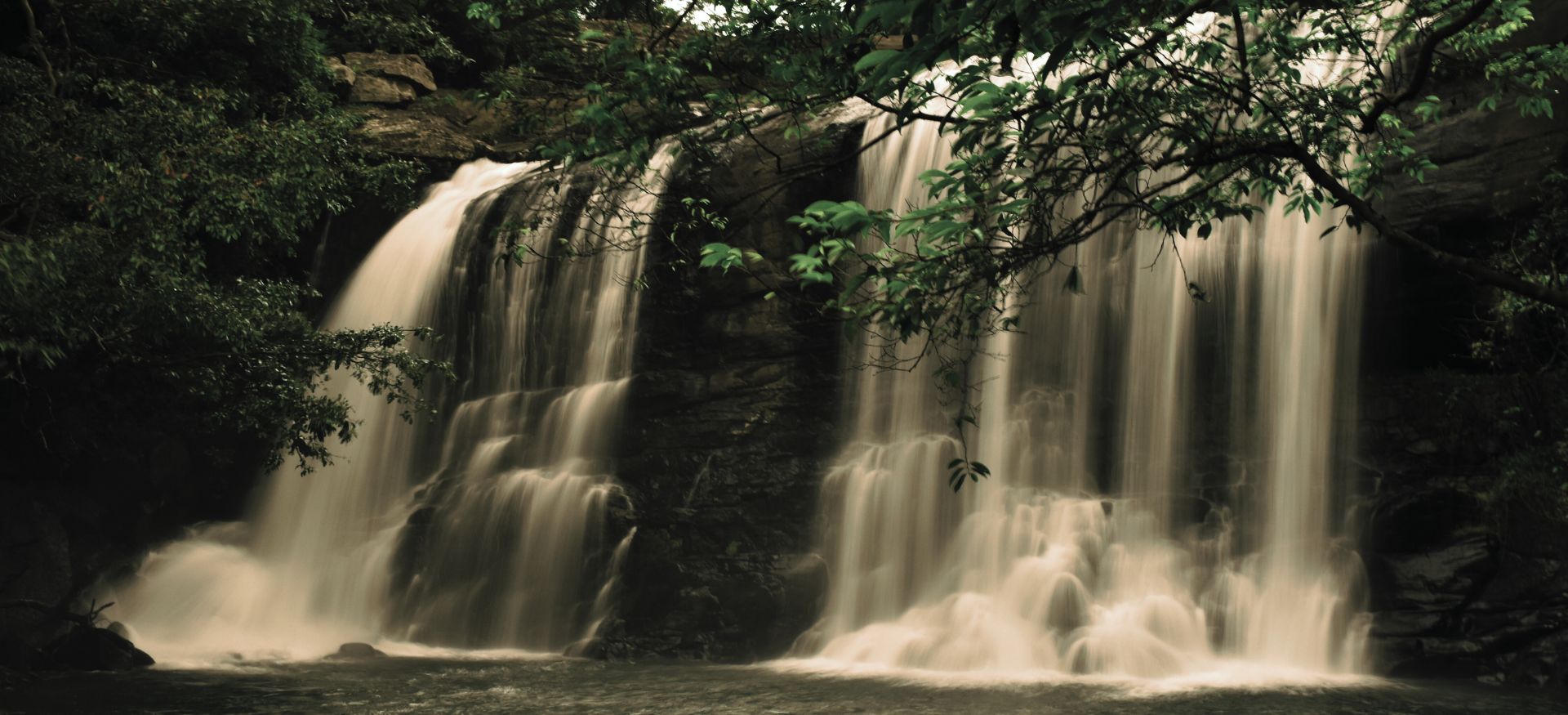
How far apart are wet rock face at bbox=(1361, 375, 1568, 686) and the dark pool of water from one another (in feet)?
2.16

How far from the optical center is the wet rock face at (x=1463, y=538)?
36.3 feet

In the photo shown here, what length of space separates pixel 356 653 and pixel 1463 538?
1172 centimetres

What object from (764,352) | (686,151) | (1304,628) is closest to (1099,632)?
(1304,628)

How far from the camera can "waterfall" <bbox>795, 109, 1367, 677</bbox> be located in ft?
39.8

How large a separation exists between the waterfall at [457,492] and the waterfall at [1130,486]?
11.5 feet

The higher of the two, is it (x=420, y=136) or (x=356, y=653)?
(x=420, y=136)

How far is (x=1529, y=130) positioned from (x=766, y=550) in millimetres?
9388

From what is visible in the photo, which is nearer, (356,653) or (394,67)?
(356,653)

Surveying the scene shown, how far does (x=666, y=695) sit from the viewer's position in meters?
10.8

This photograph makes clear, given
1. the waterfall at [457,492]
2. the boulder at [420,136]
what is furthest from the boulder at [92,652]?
the boulder at [420,136]

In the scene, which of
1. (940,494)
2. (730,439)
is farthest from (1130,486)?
(730,439)

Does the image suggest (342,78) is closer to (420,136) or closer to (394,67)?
Answer: (394,67)

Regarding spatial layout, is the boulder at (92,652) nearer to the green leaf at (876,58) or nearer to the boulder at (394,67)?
the green leaf at (876,58)

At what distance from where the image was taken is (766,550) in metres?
14.7
